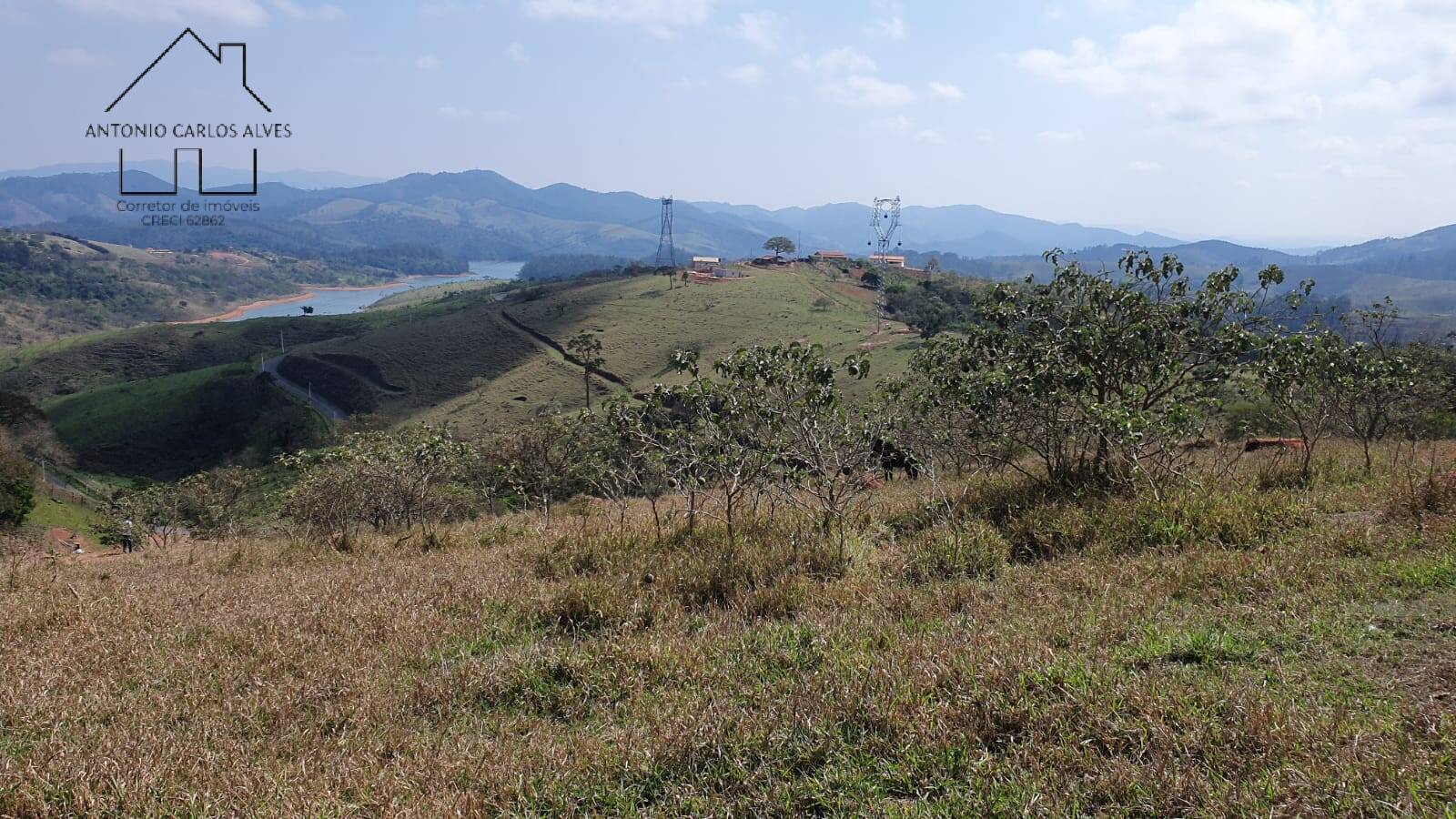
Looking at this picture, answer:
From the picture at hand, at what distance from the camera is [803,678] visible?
3.79 meters

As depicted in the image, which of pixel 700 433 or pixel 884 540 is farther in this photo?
pixel 700 433

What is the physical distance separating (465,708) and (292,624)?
A: 2.05 metres

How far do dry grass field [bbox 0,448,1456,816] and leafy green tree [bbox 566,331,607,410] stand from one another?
177 feet

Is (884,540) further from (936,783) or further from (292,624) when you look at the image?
(292,624)

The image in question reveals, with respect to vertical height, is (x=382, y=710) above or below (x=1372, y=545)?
below

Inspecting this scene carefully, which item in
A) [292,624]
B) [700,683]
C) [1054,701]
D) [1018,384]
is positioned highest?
[1018,384]

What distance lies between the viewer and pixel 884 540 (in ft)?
23.1

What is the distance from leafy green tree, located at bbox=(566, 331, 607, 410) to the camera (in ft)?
199

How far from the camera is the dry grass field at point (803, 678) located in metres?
2.88

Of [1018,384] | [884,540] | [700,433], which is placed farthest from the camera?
[700,433]

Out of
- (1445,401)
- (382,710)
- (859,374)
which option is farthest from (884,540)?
(1445,401)

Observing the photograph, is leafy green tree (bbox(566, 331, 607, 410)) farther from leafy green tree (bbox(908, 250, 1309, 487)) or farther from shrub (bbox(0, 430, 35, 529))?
leafy green tree (bbox(908, 250, 1309, 487))

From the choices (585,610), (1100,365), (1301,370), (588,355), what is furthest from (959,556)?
(588,355)

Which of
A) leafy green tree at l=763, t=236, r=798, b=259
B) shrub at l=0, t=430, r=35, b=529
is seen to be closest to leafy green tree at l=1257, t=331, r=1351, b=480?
shrub at l=0, t=430, r=35, b=529
